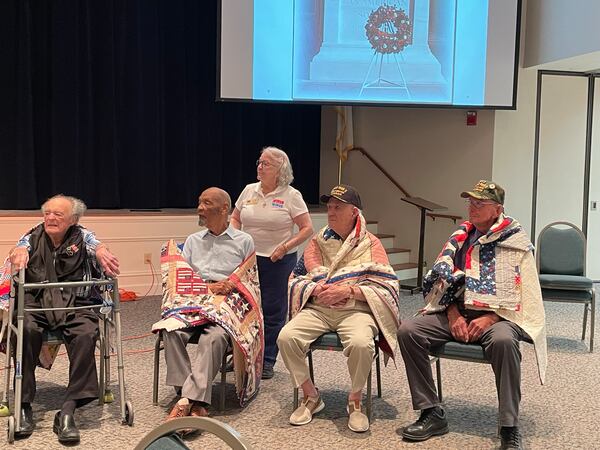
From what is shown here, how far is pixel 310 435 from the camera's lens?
3.07m

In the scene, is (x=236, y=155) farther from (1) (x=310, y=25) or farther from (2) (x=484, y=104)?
(2) (x=484, y=104)

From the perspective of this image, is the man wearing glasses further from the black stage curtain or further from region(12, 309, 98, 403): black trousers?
the black stage curtain

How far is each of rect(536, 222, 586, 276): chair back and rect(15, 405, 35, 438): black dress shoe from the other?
3346 mm

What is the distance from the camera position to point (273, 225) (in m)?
3.80

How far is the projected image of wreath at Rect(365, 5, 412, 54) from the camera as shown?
20.1ft

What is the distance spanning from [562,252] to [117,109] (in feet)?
13.7

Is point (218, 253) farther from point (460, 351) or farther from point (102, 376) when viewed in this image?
point (460, 351)

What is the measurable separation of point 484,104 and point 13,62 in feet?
13.6

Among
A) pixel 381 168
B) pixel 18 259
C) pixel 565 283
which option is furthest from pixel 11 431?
pixel 381 168

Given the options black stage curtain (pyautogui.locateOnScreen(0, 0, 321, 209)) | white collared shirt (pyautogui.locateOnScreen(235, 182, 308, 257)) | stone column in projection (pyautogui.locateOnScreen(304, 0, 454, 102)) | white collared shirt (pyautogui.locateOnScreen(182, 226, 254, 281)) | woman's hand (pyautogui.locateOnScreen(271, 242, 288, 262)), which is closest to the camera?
white collared shirt (pyautogui.locateOnScreen(182, 226, 254, 281))

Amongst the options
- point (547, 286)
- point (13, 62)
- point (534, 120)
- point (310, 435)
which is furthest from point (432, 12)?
point (310, 435)

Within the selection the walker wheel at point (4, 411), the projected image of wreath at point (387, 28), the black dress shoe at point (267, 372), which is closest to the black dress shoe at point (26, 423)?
the walker wheel at point (4, 411)

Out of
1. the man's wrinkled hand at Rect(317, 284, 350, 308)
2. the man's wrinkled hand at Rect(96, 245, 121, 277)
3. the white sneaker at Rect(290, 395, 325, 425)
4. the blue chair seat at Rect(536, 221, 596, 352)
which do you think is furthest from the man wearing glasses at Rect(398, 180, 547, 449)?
the blue chair seat at Rect(536, 221, 596, 352)

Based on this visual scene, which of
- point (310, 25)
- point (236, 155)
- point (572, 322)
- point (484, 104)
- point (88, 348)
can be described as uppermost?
point (310, 25)
